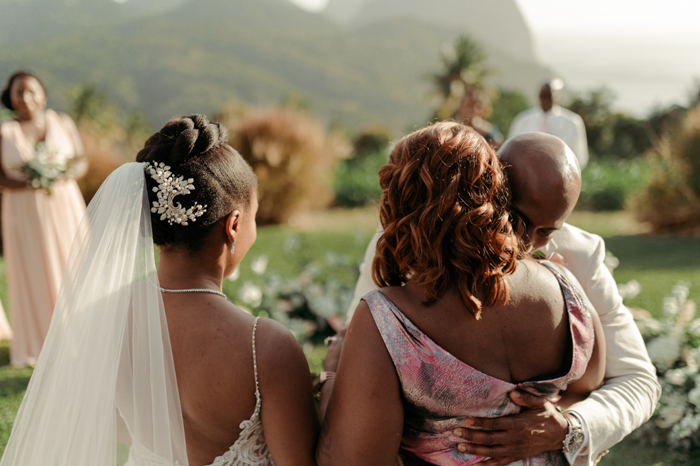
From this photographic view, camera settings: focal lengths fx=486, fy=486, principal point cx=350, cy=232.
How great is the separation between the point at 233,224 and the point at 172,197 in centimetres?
20

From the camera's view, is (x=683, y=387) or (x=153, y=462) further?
(x=683, y=387)

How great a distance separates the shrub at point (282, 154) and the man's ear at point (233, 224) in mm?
9860

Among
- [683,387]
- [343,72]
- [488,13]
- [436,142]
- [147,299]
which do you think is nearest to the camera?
[436,142]

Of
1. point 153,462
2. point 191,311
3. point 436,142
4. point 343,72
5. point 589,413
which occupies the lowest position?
point 343,72

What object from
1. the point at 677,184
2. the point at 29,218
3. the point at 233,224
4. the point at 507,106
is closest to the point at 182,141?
the point at 233,224

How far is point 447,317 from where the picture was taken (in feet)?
4.32

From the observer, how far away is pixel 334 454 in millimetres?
1384

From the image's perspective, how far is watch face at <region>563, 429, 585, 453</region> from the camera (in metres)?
1.50

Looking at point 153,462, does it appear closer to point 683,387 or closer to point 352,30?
point 683,387

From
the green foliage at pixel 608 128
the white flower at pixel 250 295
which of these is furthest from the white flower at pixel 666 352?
the green foliage at pixel 608 128

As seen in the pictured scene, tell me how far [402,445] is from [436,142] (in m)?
0.95

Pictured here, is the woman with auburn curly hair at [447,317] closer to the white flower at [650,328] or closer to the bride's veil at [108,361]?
the bride's veil at [108,361]

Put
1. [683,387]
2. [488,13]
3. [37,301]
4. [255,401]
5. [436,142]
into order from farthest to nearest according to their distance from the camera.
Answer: [488,13] < [37,301] < [683,387] < [255,401] < [436,142]

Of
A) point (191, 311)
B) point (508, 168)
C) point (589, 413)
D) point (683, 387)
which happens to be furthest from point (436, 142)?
point (683, 387)
